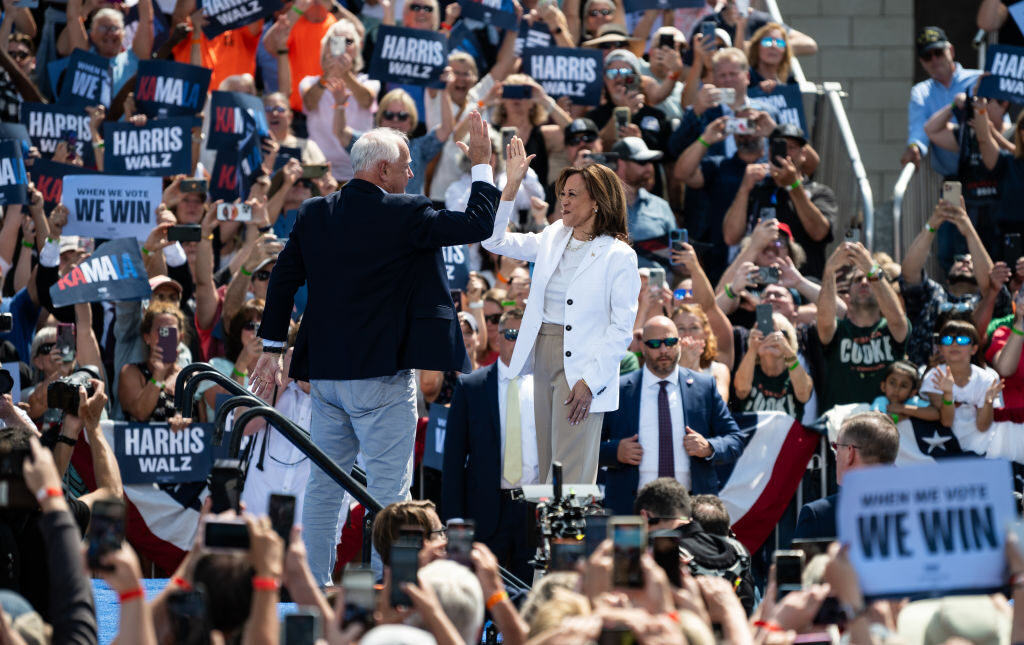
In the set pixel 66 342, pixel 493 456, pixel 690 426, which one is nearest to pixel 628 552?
pixel 493 456

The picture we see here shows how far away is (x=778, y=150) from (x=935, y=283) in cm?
141

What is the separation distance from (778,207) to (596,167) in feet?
15.4

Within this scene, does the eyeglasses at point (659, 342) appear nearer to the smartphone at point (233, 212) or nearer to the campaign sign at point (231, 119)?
the smartphone at point (233, 212)

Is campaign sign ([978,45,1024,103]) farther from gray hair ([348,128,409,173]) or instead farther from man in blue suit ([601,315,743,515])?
gray hair ([348,128,409,173])

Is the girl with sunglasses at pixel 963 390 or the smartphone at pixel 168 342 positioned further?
the girl with sunglasses at pixel 963 390

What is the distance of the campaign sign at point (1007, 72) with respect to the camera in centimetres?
1190

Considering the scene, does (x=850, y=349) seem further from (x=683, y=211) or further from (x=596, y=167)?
(x=596, y=167)

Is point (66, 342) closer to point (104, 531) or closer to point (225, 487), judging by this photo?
point (225, 487)

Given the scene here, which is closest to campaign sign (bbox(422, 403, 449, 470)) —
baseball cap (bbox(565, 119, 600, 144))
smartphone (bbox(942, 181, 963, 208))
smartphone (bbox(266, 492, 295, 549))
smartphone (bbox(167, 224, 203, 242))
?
smartphone (bbox(167, 224, 203, 242))

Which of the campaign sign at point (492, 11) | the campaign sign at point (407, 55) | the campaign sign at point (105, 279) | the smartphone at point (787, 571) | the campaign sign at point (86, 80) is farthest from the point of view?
the campaign sign at point (492, 11)

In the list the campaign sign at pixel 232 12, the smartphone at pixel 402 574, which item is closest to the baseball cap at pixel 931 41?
the campaign sign at pixel 232 12

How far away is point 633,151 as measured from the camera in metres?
11.1

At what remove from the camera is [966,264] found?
11.2 m

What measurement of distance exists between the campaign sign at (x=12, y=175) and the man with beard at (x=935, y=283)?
227 inches
